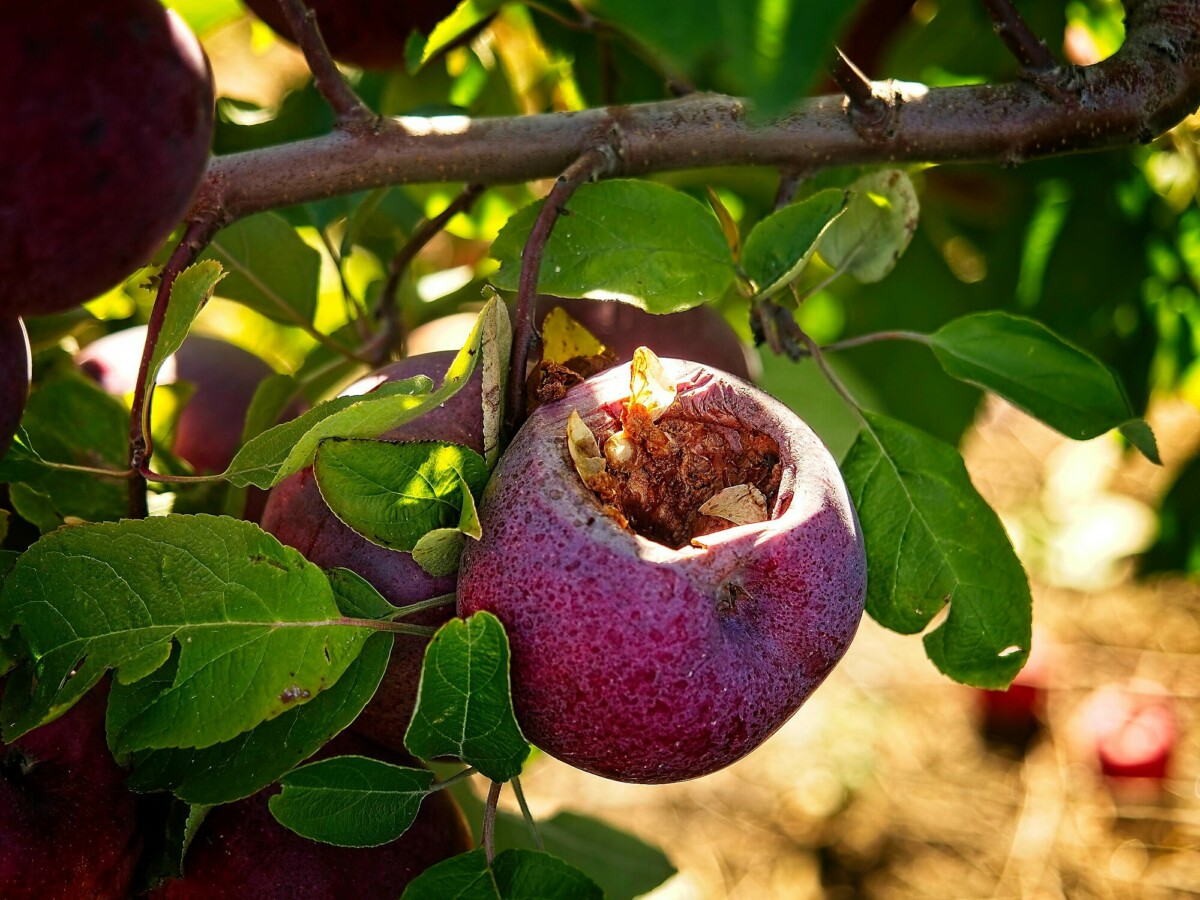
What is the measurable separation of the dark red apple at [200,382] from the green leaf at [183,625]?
339 mm

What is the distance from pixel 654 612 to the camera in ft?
1.76

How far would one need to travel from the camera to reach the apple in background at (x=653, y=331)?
2.77 feet

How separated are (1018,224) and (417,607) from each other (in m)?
1.16

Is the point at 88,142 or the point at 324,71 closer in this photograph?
the point at 88,142

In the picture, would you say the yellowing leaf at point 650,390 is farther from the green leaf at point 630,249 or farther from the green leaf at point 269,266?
the green leaf at point 269,266

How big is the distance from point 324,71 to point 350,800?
47 centimetres

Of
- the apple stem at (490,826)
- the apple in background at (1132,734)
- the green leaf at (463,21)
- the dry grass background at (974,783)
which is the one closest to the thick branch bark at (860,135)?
the green leaf at (463,21)

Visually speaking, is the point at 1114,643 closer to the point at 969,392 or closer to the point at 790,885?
the point at 790,885

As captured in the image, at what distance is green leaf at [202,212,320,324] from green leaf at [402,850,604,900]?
0.55m

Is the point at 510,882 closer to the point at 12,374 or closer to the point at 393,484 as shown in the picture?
the point at 393,484

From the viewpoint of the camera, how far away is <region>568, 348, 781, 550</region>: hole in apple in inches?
23.5

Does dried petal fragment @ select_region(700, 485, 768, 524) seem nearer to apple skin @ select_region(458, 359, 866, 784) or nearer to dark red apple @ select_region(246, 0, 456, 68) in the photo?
apple skin @ select_region(458, 359, 866, 784)

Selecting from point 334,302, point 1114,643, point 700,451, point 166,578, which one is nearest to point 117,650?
point 166,578

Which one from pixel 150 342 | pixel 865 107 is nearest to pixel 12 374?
pixel 150 342
